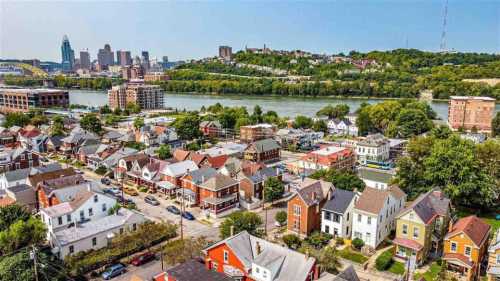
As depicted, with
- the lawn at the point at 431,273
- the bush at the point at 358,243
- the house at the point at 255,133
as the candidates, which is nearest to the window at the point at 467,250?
the lawn at the point at 431,273

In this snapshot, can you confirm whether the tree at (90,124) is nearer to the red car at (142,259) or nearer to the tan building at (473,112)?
the red car at (142,259)

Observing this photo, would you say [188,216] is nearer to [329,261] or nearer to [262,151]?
[329,261]

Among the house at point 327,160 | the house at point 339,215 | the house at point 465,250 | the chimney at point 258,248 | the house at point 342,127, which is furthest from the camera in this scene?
the house at point 342,127

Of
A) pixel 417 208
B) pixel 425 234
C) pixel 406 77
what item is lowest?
pixel 425 234

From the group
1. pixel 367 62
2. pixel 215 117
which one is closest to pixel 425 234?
pixel 215 117

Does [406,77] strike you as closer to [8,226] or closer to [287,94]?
[287,94]

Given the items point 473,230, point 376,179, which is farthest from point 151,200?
point 473,230
